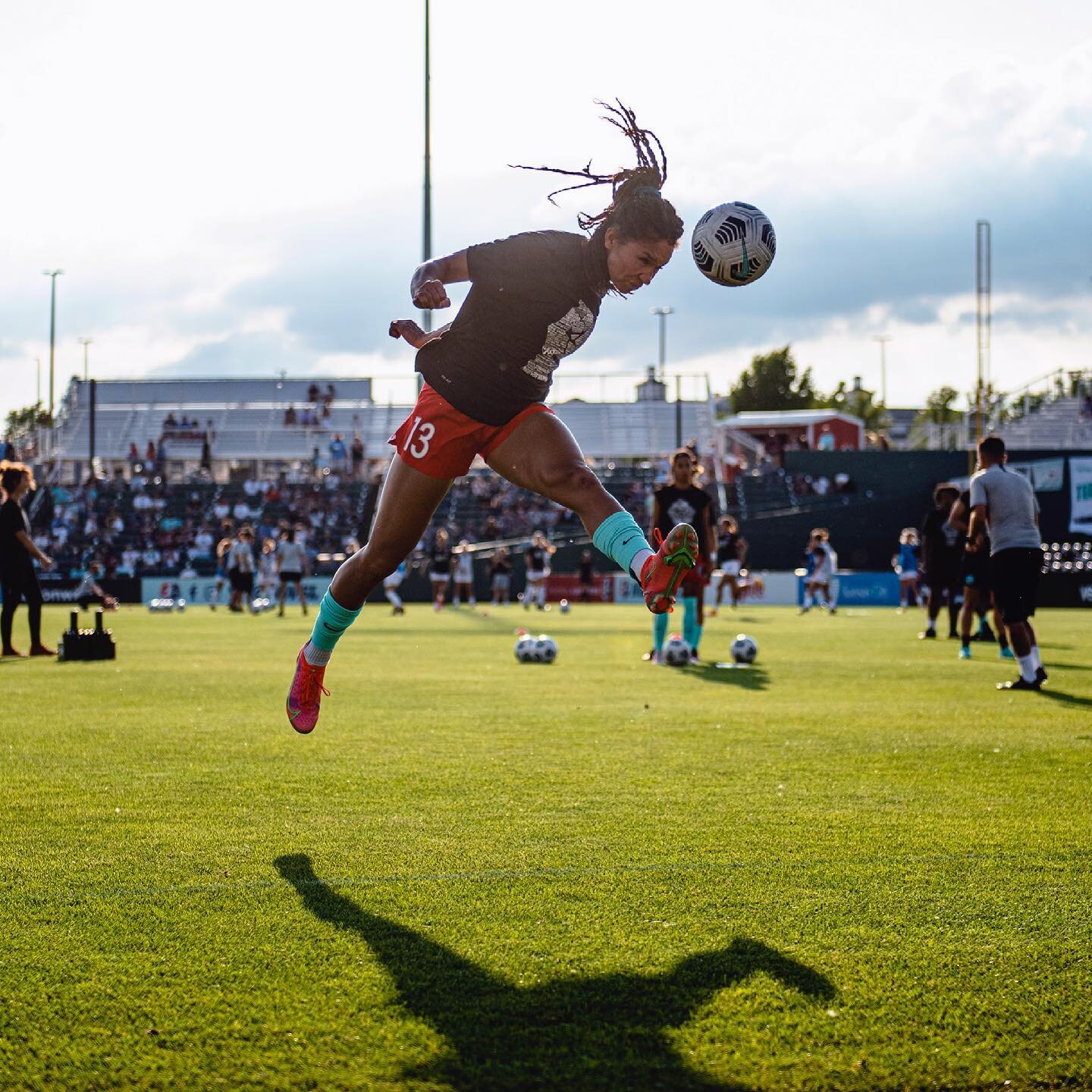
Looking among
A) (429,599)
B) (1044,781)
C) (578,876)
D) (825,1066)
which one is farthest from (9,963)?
(429,599)

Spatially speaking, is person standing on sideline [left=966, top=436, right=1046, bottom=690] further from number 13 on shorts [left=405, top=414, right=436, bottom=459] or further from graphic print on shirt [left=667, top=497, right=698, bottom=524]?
number 13 on shorts [left=405, top=414, right=436, bottom=459]

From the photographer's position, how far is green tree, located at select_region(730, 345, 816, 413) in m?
89.5

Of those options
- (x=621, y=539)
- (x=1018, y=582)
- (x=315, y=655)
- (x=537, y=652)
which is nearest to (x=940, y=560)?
(x=537, y=652)

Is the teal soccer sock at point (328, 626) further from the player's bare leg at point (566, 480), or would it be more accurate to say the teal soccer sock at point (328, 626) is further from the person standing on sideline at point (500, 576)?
the person standing on sideline at point (500, 576)

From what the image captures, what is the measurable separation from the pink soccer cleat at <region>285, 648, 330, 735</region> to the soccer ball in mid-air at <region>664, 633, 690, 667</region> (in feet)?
26.0

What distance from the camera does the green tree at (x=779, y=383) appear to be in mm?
89500

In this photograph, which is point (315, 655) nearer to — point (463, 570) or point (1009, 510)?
point (1009, 510)

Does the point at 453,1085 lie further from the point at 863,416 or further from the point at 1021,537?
the point at 863,416

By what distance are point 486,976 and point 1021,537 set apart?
8.82 meters

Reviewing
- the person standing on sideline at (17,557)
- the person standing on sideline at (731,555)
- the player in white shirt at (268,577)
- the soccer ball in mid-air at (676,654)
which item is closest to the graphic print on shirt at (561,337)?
the soccer ball in mid-air at (676,654)

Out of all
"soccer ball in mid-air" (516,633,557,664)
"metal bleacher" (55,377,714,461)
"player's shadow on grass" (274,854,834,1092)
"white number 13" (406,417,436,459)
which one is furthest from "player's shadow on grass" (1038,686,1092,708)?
"metal bleacher" (55,377,714,461)

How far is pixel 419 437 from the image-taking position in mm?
5344

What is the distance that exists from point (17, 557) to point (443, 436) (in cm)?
1050

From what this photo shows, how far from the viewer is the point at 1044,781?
19.5 feet
